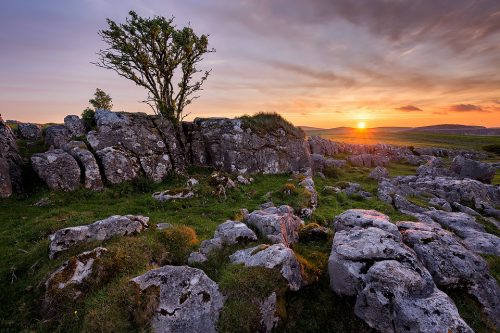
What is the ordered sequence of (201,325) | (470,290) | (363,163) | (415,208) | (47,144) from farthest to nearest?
(363,163) → (47,144) → (415,208) → (470,290) → (201,325)

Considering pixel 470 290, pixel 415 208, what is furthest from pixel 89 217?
pixel 415 208

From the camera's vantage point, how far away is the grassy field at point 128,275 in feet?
29.6

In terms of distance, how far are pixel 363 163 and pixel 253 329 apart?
2431 inches

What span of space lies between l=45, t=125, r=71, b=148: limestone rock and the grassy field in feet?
27.1

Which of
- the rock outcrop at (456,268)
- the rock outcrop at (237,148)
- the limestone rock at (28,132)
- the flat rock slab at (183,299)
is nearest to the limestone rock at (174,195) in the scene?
the rock outcrop at (237,148)

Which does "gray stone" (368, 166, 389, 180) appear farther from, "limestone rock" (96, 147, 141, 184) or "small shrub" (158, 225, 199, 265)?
"small shrub" (158, 225, 199, 265)

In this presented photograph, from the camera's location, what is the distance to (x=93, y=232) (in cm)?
1319

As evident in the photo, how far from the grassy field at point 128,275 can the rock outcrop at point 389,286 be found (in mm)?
716

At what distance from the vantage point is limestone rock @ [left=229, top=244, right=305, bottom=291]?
35.7 feet

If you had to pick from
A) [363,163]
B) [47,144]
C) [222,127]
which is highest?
[222,127]

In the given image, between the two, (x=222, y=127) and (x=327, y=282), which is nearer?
(x=327, y=282)

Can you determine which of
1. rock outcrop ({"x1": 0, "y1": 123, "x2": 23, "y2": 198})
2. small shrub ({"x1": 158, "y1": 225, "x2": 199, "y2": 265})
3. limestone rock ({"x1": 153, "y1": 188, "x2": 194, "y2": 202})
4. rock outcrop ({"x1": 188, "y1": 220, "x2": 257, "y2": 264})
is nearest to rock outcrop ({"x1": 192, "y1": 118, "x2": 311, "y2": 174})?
limestone rock ({"x1": 153, "y1": 188, "x2": 194, "y2": 202})

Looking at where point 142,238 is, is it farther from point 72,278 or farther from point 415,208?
point 415,208

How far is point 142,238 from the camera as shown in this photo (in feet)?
42.6
